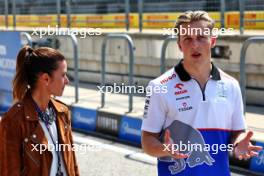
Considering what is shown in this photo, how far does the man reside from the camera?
2.80 meters

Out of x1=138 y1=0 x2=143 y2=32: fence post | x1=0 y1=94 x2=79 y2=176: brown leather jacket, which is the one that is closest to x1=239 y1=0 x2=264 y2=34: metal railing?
x1=138 y1=0 x2=143 y2=32: fence post

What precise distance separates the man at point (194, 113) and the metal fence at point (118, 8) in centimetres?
709

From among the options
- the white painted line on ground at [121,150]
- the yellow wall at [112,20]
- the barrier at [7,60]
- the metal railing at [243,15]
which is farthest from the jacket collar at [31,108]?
the yellow wall at [112,20]

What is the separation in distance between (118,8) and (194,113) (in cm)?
1209

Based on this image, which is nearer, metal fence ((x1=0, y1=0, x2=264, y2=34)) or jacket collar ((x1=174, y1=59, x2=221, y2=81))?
jacket collar ((x1=174, y1=59, x2=221, y2=81))

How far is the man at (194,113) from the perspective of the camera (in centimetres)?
280

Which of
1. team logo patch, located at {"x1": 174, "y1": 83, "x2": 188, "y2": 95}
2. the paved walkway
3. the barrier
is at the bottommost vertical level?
the paved walkway

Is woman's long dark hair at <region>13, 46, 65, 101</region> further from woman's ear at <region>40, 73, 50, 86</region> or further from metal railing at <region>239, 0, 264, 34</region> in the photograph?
metal railing at <region>239, 0, 264, 34</region>

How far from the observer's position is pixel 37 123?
9.95ft

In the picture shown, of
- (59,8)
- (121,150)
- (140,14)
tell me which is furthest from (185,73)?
(59,8)

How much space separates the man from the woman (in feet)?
1.73

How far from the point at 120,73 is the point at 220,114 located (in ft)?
31.4

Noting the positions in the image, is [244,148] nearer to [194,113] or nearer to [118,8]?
[194,113]

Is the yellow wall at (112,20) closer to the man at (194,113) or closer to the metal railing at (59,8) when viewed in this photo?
the metal railing at (59,8)
